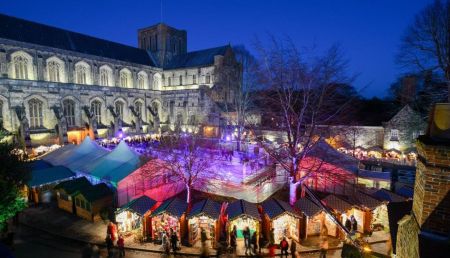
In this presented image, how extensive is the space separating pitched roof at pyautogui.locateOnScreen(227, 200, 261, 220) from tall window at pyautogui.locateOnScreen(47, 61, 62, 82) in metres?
34.6

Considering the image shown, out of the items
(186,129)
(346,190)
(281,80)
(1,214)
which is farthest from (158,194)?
(186,129)

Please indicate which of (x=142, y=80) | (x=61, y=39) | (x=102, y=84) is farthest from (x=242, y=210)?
(x=142, y=80)

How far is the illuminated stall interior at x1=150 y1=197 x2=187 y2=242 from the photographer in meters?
11.0

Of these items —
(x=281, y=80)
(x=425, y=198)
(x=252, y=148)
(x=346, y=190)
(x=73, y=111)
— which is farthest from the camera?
(x=73, y=111)

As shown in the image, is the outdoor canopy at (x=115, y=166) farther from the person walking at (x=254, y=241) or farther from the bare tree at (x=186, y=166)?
the person walking at (x=254, y=241)

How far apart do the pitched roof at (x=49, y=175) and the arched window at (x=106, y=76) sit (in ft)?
81.4

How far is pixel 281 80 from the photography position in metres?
11.0

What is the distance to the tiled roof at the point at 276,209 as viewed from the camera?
1061 centimetres

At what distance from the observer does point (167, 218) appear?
11297mm

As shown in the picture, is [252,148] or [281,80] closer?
[281,80]

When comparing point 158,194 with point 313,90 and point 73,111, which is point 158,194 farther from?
point 73,111

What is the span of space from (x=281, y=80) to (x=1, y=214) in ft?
→ 44.4

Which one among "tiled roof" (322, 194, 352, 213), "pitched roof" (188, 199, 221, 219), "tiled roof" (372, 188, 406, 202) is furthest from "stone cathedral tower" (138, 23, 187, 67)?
"tiled roof" (372, 188, 406, 202)

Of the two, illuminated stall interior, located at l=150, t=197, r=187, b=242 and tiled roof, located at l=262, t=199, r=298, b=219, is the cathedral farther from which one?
tiled roof, located at l=262, t=199, r=298, b=219
